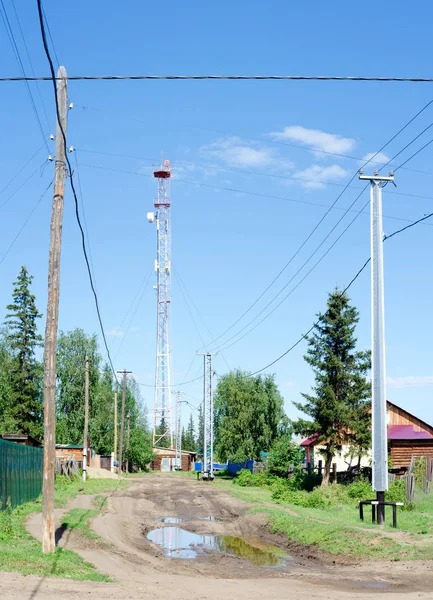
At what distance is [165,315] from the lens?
67.0m

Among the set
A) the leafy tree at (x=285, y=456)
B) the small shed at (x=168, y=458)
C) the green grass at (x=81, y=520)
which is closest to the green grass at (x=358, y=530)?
the green grass at (x=81, y=520)

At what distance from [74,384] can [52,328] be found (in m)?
62.1

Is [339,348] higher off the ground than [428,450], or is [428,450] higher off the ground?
[339,348]

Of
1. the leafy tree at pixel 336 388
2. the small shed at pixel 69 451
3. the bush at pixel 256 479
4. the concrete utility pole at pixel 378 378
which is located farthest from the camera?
the small shed at pixel 69 451

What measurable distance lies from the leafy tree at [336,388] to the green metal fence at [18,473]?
52.4 feet

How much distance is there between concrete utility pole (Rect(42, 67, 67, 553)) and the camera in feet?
49.8

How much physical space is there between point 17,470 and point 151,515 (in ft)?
24.7

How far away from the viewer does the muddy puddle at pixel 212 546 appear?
1972cm

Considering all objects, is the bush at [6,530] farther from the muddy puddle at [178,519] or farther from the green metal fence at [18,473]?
the muddy puddle at [178,519]

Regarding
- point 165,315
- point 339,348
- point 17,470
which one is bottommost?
point 17,470

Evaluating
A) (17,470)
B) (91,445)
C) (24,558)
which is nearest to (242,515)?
(17,470)

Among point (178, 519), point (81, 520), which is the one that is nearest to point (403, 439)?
point (178, 519)

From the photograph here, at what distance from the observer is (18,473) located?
2583 centimetres

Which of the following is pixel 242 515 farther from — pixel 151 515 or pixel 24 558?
pixel 24 558
